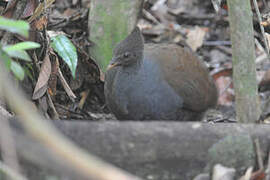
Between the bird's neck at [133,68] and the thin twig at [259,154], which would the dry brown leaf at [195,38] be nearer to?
the bird's neck at [133,68]

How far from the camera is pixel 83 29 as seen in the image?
17.4 ft

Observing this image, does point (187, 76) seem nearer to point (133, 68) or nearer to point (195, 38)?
point (133, 68)

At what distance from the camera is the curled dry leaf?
375cm

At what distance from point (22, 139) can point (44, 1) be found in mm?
1710

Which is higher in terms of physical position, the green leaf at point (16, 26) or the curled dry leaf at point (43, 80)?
the green leaf at point (16, 26)

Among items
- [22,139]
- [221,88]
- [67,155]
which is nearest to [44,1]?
[22,139]

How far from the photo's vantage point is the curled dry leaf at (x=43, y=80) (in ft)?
12.3

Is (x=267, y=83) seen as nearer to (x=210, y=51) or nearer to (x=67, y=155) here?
(x=210, y=51)

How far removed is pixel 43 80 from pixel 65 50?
11.8 inches

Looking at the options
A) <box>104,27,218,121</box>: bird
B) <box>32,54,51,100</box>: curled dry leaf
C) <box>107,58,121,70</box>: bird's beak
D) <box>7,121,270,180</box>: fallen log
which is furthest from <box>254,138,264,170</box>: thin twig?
<box>32,54,51,100</box>: curled dry leaf

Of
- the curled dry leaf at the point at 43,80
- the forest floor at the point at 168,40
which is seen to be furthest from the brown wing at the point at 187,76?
the curled dry leaf at the point at 43,80

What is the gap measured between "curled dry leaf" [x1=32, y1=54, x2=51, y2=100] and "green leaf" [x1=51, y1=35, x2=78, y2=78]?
0.16 metres

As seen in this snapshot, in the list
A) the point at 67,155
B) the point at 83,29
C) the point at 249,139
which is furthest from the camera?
the point at 83,29

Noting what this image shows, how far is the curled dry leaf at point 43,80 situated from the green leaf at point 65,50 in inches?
6.3
